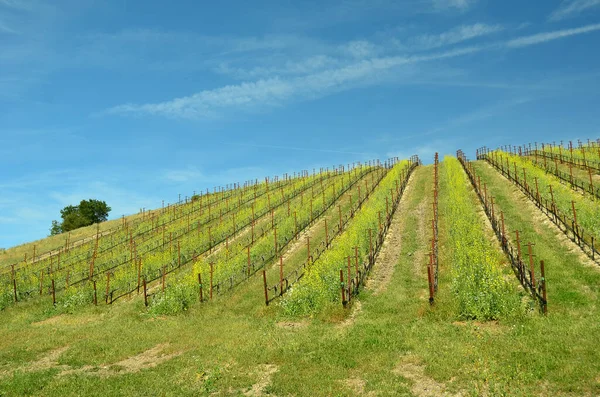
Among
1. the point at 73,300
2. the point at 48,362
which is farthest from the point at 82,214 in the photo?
the point at 48,362

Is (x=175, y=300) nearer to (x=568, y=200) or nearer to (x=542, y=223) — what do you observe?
(x=542, y=223)

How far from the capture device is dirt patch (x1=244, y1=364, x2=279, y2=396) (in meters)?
15.2

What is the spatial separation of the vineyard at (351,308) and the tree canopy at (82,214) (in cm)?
5743

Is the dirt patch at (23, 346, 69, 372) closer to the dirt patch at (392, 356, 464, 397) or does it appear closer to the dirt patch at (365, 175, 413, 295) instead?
the dirt patch at (392, 356, 464, 397)

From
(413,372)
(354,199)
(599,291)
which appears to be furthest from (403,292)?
(354,199)

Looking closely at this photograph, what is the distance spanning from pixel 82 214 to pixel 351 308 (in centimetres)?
11253

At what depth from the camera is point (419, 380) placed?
15023mm

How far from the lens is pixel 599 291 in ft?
74.5

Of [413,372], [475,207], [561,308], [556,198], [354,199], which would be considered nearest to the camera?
[413,372]

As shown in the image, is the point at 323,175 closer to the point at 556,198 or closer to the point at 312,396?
the point at 556,198

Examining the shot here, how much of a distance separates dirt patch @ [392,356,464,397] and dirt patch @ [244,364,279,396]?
472 centimetres

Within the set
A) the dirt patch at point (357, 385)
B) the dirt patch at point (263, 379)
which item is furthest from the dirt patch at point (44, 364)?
Result: the dirt patch at point (357, 385)

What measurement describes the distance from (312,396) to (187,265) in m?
35.5

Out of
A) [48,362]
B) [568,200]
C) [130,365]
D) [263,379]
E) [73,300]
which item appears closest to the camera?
[263,379]
